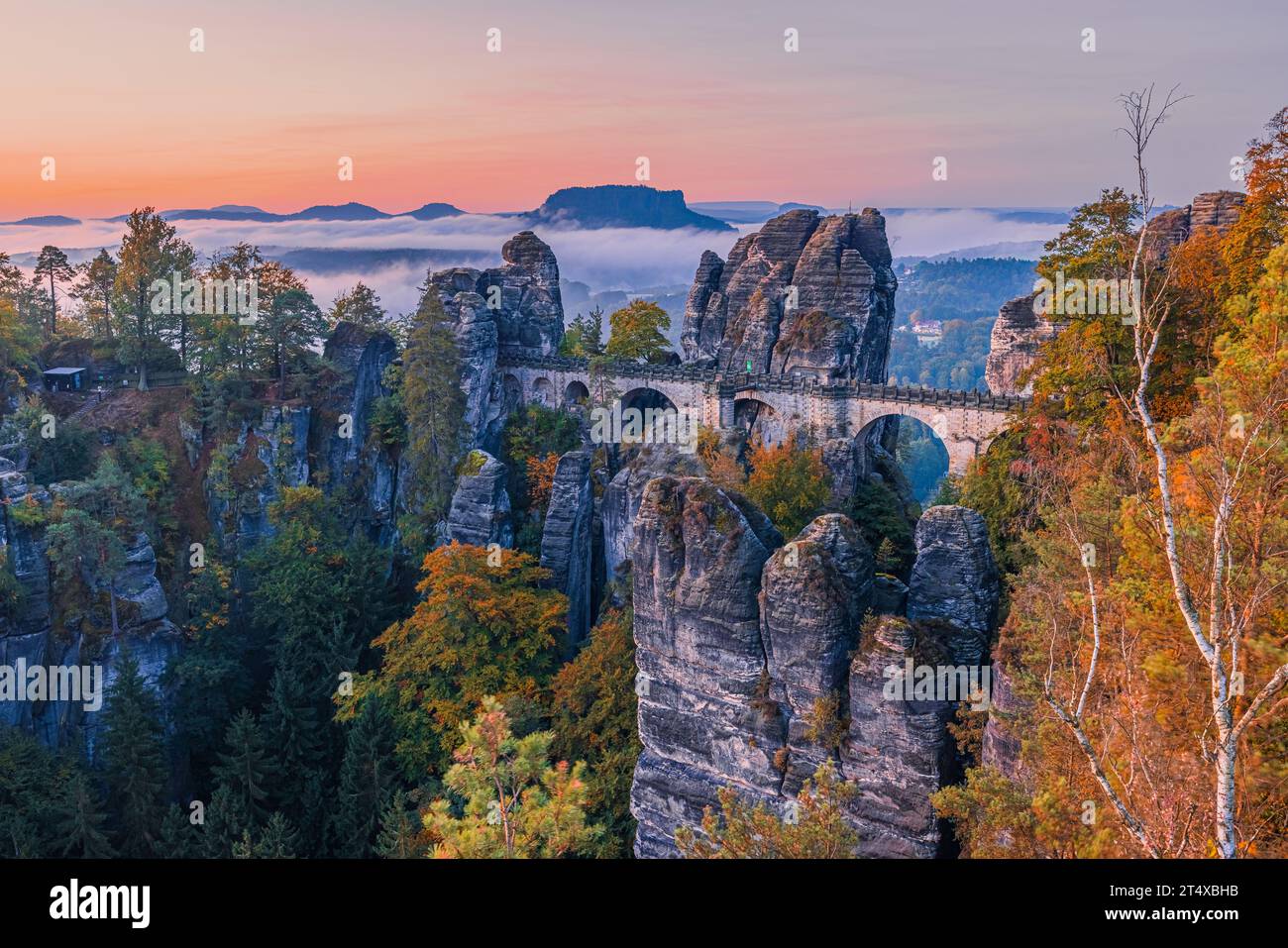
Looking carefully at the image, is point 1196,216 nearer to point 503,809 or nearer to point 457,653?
point 457,653

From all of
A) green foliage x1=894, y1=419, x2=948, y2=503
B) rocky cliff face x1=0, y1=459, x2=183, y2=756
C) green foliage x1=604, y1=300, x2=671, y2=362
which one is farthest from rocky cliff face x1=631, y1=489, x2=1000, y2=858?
green foliage x1=894, y1=419, x2=948, y2=503

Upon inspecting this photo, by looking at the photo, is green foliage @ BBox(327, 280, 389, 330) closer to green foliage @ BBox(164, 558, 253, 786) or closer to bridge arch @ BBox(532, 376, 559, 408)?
bridge arch @ BBox(532, 376, 559, 408)

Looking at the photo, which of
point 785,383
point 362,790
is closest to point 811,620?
point 362,790

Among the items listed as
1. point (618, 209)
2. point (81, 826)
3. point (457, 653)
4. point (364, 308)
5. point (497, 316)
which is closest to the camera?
point (81, 826)


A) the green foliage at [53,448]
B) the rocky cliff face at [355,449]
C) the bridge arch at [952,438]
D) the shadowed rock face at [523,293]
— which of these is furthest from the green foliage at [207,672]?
the bridge arch at [952,438]

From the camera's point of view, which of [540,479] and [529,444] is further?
[529,444]

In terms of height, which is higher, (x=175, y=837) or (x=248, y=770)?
(x=248, y=770)

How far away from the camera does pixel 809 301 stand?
4744 centimetres

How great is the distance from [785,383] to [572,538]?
502 inches

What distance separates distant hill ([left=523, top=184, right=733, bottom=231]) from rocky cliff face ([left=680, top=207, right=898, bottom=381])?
92943mm

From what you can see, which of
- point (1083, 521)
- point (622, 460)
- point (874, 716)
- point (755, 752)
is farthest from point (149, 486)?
point (1083, 521)

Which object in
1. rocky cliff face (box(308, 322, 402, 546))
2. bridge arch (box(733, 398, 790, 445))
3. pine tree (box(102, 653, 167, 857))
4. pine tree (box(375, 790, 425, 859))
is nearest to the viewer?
pine tree (box(375, 790, 425, 859))

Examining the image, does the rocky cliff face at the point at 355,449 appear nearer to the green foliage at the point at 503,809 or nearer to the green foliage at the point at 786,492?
the green foliage at the point at 786,492

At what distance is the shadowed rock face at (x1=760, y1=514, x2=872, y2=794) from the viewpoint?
23938 mm
